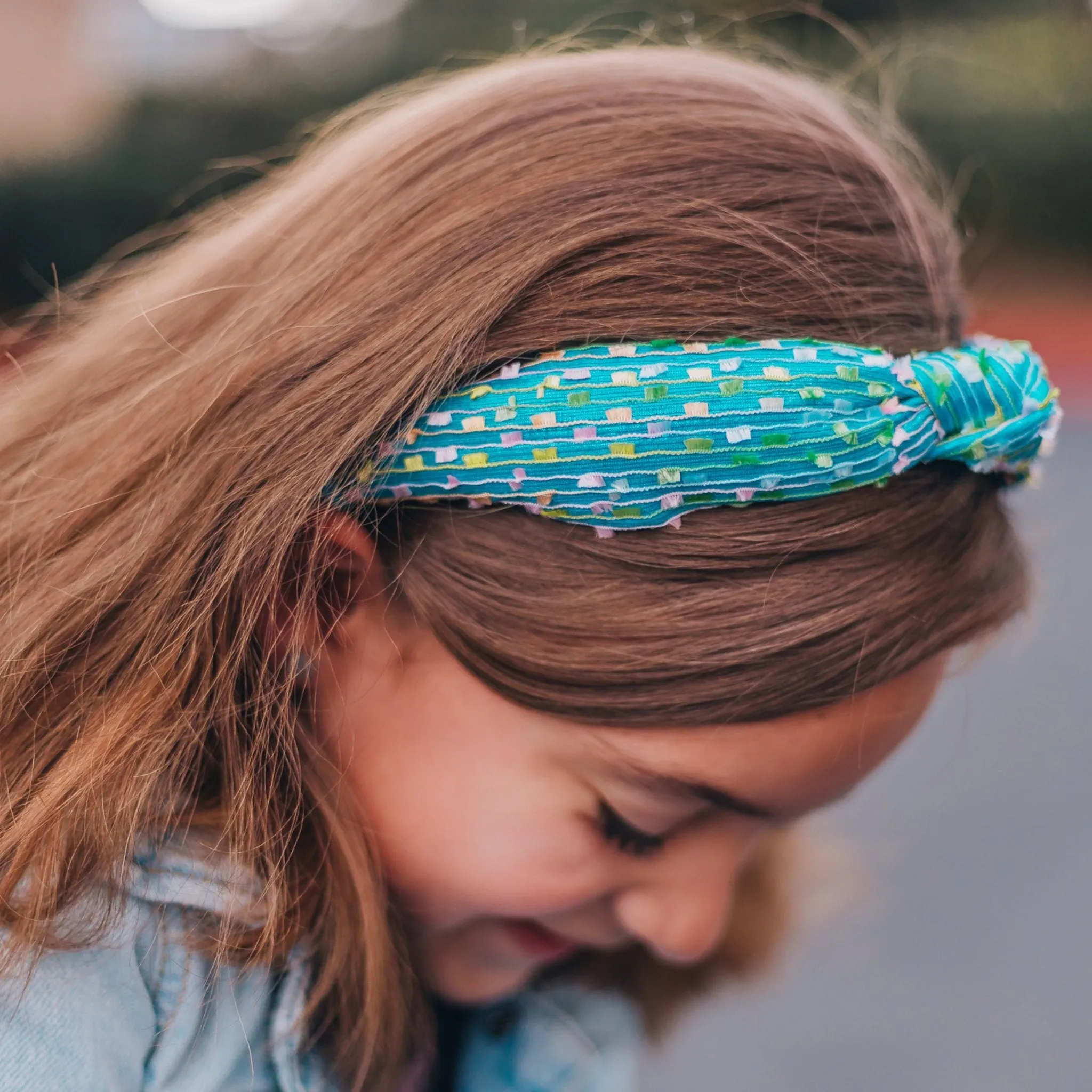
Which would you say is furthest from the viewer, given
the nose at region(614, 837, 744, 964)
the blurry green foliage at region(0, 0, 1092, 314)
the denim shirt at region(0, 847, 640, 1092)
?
the blurry green foliage at region(0, 0, 1092, 314)

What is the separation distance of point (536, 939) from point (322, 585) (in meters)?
0.37

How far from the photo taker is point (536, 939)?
82cm

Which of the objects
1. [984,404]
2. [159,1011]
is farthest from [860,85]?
[159,1011]

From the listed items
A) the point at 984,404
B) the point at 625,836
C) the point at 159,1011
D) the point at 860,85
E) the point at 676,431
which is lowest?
the point at 159,1011

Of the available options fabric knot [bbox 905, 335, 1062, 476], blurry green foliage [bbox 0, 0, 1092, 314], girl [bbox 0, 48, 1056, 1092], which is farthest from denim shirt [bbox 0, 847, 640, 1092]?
blurry green foliage [bbox 0, 0, 1092, 314]

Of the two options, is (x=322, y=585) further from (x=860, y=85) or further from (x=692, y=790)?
(x=860, y=85)

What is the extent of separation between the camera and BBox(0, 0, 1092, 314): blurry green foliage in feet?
8.78

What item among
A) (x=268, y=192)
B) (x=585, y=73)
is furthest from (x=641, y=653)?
(x=268, y=192)

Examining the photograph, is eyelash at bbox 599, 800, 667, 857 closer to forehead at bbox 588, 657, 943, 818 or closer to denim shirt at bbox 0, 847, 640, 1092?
forehead at bbox 588, 657, 943, 818

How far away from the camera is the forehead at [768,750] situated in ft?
2.00

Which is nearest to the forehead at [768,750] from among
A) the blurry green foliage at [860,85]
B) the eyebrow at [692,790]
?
the eyebrow at [692,790]

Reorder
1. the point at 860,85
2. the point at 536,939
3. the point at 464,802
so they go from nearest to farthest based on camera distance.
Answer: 1. the point at 464,802
2. the point at 536,939
3. the point at 860,85

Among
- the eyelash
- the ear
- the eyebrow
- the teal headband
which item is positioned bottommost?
the ear

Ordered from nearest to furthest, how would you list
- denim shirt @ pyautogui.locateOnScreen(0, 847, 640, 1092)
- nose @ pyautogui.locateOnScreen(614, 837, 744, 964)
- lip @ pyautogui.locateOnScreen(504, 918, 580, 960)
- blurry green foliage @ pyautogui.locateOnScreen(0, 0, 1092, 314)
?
denim shirt @ pyautogui.locateOnScreen(0, 847, 640, 1092) → nose @ pyautogui.locateOnScreen(614, 837, 744, 964) → lip @ pyautogui.locateOnScreen(504, 918, 580, 960) → blurry green foliage @ pyautogui.locateOnScreen(0, 0, 1092, 314)
